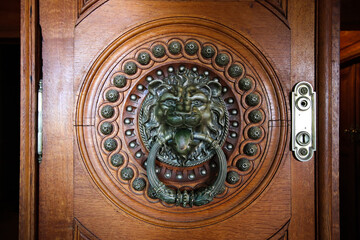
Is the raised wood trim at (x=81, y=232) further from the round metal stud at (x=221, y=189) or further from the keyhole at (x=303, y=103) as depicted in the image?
the keyhole at (x=303, y=103)

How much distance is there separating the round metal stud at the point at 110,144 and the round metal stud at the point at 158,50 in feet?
0.63

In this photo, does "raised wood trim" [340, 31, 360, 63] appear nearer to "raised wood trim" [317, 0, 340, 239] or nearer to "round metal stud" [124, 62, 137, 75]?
"raised wood trim" [317, 0, 340, 239]

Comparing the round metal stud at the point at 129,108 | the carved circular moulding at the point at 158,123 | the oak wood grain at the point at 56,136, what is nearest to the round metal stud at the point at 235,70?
the carved circular moulding at the point at 158,123

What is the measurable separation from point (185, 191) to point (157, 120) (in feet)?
0.48

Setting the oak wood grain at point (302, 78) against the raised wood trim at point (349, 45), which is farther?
the raised wood trim at point (349, 45)

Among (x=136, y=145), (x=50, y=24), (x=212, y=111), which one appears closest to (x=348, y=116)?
(x=212, y=111)

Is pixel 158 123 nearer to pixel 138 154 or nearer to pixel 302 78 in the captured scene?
pixel 138 154

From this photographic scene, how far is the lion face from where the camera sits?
44 cm

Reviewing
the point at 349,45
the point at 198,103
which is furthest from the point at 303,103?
the point at 349,45

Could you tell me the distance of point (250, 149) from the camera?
0.49 m

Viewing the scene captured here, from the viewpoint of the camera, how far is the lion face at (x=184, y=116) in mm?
441

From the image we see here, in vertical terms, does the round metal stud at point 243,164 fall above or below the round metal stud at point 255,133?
below

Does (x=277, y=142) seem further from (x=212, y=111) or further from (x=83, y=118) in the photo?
(x=83, y=118)

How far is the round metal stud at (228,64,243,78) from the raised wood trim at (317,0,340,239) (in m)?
0.16
